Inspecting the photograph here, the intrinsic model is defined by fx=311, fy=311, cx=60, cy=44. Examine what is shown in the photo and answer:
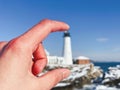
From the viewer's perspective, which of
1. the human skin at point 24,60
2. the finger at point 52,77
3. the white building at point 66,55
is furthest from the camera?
the white building at point 66,55

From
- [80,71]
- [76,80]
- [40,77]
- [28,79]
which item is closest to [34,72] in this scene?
[40,77]

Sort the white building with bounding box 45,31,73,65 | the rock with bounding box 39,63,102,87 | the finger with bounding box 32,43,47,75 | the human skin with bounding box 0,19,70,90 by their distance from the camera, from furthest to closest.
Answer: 1. the white building with bounding box 45,31,73,65
2. the rock with bounding box 39,63,102,87
3. the finger with bounding box 32,43,47,75
4. the human skin with bounding box 0,19,70,90

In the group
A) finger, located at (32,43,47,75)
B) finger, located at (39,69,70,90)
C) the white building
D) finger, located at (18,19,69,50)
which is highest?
the white building

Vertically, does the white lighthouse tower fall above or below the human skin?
above

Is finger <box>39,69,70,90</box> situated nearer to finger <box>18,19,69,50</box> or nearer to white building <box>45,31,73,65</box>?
finger <box>18,19,69,50</box>

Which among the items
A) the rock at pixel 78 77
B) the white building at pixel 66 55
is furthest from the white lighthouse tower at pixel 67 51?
the rock at pixel 78 77

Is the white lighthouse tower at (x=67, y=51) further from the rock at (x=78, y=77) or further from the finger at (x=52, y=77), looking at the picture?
the finger at (x=52, y=77)

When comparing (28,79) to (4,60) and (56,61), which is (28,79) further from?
(56,61)

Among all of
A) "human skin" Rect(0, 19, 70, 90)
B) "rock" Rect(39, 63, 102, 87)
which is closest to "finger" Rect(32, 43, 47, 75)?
"human skin" Rect(0, 19, 70, 90)
